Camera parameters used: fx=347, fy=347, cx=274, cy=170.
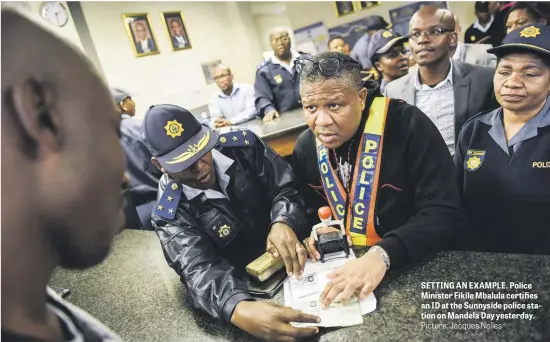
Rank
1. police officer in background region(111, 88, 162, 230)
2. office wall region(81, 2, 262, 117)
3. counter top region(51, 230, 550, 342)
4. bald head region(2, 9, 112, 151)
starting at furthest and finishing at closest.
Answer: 1. office wall region(81, 2, 262, 117)
2. police officer in background region(111, 88, 162, 230)
3. counter top region(51, 230, 550, 342)
4. bald head region(2, 9, 112, 151)

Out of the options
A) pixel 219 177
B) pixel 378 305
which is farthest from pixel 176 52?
pixel 378 305

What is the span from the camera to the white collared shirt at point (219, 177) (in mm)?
1381

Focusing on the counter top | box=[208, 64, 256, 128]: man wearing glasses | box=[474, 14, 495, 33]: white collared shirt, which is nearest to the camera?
the counter top

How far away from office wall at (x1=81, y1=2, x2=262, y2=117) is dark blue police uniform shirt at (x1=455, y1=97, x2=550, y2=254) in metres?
4.55

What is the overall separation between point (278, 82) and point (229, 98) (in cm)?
102

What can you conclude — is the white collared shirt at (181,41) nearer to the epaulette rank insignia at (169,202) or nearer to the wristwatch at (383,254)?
the epaulette rank insignia at (169,202)

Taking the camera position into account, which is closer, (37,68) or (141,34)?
(37,68)

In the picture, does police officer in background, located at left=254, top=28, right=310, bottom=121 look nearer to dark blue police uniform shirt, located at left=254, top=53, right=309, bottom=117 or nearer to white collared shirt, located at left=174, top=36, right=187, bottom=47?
dark blue police uniform shirt, located at left=254, top=53, right=309, bottom=117

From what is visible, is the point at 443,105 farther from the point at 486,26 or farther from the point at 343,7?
the point at 343,7

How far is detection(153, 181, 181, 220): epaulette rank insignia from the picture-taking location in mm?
1293

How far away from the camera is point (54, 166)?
41 cm

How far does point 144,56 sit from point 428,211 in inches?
198

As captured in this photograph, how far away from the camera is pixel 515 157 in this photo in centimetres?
138

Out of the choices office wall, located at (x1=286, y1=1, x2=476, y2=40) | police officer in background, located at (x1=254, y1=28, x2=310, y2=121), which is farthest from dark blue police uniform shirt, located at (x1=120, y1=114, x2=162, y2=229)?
office wall, located at (x1=286, y1=1, x2=476, y2=40)
